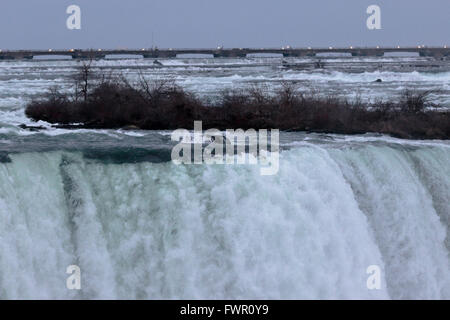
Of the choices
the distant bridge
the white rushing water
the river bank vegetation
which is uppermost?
the distant bridge

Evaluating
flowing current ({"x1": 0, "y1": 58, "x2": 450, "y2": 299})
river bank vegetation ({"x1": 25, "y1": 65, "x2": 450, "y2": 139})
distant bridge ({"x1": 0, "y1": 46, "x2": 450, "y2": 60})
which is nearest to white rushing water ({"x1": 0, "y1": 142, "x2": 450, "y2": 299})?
flowing current ({"x1": 0, "y1": 58, "x2": 450, "y2": 299})

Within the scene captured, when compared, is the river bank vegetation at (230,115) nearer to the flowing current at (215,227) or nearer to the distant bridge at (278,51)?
the flowing current at (215,227)

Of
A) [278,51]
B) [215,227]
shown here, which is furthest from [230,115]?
[278,51]

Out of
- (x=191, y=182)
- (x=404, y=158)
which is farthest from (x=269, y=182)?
(x=404, y=158)

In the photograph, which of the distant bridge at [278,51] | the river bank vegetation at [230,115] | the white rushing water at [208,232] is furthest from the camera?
the distant bridge at [278,51]

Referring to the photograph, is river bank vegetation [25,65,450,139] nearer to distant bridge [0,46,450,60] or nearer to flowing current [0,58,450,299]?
flowing current [0,58,450,299]

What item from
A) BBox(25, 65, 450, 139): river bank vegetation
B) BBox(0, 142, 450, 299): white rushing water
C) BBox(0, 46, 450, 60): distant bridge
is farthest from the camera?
BBox(0, 46, 450, 60): distant bridge

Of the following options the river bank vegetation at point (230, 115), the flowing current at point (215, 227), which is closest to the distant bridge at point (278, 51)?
the river bank vegetation at point (230, 115)
